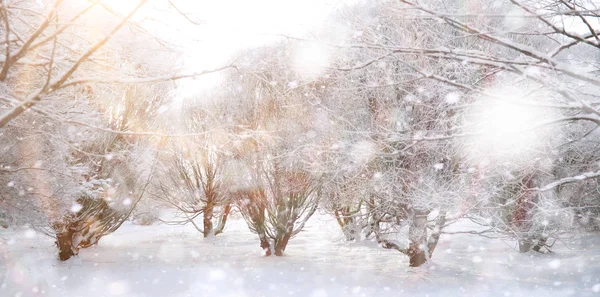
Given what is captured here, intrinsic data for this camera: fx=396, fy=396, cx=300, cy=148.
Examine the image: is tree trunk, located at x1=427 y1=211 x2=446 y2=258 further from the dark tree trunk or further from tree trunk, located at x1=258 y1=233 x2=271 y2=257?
the dark tree trunk

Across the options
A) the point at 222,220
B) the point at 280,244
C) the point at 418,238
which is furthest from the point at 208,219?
the point at 418,238

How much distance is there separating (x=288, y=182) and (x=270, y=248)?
248cm

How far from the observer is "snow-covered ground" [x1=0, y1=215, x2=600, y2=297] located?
8.76m

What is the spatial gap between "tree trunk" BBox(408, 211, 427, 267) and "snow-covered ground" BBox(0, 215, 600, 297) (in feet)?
1.06

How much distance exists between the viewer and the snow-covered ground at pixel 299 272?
8758 millimetres

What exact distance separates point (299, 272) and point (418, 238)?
3319mm

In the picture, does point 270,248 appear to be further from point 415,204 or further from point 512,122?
point 512,122

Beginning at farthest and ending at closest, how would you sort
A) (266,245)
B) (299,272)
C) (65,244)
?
(266,245)
(65,244)
(299,272)

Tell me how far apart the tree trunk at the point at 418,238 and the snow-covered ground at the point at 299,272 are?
32 centimetres

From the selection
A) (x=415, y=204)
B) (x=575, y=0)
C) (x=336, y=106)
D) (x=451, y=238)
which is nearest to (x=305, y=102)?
(x=336, y=106)

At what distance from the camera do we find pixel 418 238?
900 centimetres

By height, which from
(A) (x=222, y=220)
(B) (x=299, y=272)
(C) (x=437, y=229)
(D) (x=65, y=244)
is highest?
(C) (x=437, y=229)

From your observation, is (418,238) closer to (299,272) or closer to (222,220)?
(299,272)

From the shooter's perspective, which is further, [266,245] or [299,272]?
[266,245]
